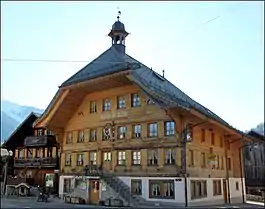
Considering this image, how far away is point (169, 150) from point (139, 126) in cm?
342

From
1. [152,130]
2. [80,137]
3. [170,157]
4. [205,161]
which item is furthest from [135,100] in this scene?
[205,161]

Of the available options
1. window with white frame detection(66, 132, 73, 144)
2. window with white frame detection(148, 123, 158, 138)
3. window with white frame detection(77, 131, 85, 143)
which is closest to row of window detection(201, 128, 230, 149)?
window with white frame detection(148, 123, 158, 138)

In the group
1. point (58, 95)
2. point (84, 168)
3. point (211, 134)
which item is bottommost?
point (84, 168)

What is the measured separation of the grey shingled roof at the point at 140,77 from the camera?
25.0 metres

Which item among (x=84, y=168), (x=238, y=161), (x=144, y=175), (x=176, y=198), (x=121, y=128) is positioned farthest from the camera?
(x=238, y=161)

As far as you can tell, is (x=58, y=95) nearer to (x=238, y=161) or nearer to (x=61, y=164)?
(x=61, y=164)

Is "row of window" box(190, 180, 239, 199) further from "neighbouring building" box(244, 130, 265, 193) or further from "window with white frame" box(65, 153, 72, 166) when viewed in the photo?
"neighbouring building" box(244, 130, 265, 193)

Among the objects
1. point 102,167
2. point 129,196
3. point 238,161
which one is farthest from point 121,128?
point 238,161

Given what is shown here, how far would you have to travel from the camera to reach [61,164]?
111 ft

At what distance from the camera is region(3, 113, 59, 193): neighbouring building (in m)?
39.5

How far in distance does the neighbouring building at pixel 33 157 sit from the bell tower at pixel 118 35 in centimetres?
1366

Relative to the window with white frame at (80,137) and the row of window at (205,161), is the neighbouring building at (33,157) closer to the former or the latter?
the window with white frame at (80,137)

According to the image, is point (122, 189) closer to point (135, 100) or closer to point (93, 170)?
point (93, 170)

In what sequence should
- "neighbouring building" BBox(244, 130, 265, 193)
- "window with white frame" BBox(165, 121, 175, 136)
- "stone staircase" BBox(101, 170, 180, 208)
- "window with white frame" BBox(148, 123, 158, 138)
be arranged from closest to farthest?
"stone staircase" BBox(101, 170, 180, 208) → "window with white frame" BBox(165, 121, 175, 136) → "window with white frame" BBox(148, 123, 158, 138) → "neighbouring building" BBox(244, 130, 265, 193)
